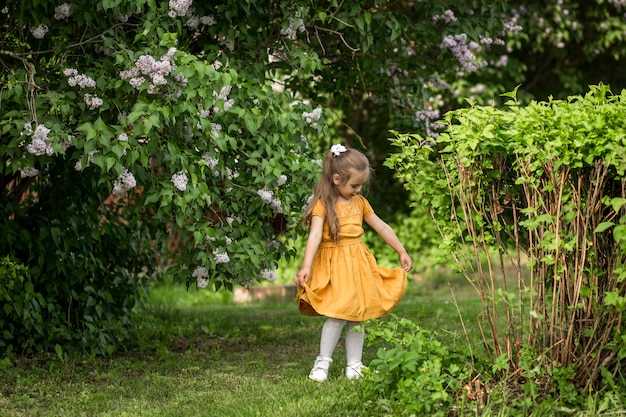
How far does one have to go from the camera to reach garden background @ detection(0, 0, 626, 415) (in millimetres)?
3408

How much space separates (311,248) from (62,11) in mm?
1695

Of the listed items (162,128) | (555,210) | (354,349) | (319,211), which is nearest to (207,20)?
(162,128)

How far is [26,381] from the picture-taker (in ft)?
15.1

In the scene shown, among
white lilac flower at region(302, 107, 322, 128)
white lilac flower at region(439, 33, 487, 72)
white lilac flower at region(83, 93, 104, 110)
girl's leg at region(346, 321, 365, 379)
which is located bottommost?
girl's leg at region(346, 321, 365, 379)

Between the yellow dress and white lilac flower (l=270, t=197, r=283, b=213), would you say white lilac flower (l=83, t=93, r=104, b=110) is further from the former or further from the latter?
the yellow dress

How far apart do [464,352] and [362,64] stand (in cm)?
283

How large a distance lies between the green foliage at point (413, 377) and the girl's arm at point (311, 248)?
1.96 feet

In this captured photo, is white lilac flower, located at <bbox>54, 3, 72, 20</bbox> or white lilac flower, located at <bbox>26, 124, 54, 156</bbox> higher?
white lilac flower, located at <bbox>54, 3, 72, 20</bbox>

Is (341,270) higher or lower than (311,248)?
lower

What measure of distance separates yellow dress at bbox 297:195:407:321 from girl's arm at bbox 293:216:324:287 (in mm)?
35

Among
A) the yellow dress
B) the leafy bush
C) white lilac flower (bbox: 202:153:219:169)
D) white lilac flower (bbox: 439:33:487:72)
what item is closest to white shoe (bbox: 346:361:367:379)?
the yellow dress

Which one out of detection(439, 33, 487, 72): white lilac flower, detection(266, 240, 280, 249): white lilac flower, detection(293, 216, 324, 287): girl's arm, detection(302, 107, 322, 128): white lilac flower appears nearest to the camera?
detection(293, 216, 324, 287): girl's arm

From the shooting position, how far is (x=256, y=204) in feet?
15.1

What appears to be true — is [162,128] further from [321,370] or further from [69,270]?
[69,270]
